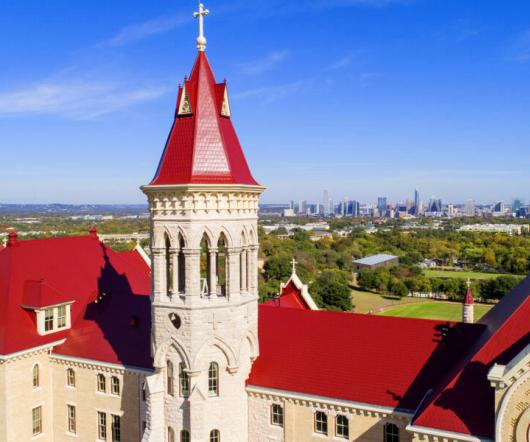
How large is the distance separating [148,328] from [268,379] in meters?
9.68

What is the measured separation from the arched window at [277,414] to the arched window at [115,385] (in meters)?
10.5

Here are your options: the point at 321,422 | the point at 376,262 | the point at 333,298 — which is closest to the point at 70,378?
the point at 321,422

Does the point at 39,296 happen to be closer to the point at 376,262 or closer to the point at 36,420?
the point at 36,420

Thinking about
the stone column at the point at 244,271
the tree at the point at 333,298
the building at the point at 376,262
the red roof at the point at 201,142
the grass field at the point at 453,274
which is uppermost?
the red roof at the point at 201,142

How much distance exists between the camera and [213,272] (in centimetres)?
2552

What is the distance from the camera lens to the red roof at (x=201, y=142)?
2489 centimetres

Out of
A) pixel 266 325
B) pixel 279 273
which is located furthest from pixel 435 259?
pixel 266 325

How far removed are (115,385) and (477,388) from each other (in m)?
21.0

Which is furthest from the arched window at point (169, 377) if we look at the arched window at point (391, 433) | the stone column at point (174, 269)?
the arched window at point (391, 433)

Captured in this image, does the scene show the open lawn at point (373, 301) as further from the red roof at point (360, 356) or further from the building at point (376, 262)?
the red roof at point (360, 356)

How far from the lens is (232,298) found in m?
25.7

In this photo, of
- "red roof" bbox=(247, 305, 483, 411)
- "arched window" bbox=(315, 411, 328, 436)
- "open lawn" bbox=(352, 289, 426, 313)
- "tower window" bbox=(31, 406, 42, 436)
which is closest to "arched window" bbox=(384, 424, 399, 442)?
"red roof" bbox=(247, 305, 483, 411)

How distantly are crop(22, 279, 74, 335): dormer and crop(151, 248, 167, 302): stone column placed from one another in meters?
12.6

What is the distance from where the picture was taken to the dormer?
34.5 metres
